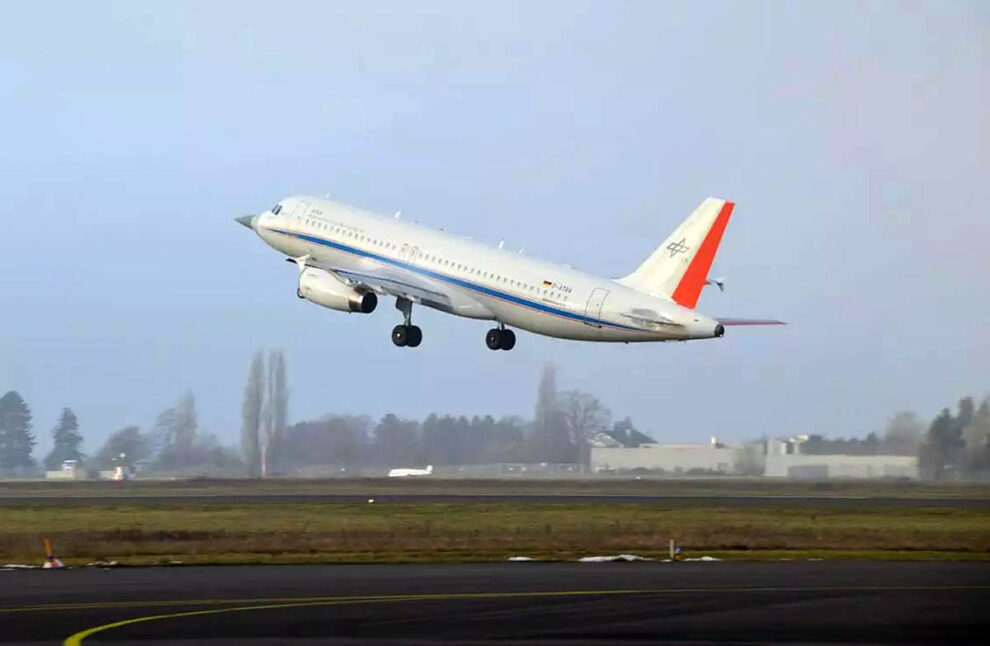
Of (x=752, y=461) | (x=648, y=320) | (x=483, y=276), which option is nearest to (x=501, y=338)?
(x=483, y=276)

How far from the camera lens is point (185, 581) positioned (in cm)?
4200

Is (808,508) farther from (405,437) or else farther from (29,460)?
(29,460)

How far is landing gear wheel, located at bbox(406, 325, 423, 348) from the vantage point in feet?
274

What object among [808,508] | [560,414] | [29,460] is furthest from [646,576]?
[29,460]

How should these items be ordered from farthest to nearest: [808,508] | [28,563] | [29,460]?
[29,460]
[808,508]
[28,563]

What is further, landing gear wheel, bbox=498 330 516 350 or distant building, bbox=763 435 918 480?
distant building, bbox=763 435 918 480

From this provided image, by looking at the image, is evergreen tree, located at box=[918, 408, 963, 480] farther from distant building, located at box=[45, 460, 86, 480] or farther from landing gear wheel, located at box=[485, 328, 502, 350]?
distant building, located at box=[45, 460, 86, 480]

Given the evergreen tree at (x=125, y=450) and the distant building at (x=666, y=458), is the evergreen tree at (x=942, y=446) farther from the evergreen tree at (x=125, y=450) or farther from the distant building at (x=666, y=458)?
the evergreen tree at (x=125, y=450)

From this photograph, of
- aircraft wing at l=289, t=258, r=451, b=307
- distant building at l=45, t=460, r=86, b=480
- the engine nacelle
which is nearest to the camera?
aircraft wing at l=289, t=258, r=451, b=307

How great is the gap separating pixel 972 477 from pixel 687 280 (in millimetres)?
21762

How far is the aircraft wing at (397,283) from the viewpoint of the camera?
80.3 meters

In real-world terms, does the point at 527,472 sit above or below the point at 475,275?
below

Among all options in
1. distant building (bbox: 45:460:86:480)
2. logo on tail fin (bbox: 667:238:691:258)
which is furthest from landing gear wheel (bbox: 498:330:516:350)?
distant building (bbox: 45:460:86:480)

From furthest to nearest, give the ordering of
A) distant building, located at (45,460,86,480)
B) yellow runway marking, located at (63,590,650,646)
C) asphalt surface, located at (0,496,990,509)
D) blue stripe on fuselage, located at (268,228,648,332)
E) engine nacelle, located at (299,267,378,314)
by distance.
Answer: distant building, located at (45,460,86,480) < engine nacelle, located at (299,267,378,314) < blue stripe on fuselage, located at (268,228,648,332) < asphalt surface, located at (0,496,990,509) < yellow runway marking, located at (63,590,650,646)
